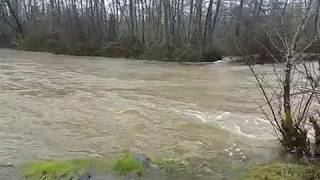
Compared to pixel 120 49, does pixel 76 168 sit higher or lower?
lower

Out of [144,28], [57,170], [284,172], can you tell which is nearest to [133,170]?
[57,170]

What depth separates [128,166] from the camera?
6.88 m

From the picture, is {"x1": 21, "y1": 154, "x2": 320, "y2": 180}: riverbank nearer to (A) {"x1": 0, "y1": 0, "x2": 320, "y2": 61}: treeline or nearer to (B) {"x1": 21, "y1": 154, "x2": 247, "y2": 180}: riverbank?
(B) {"x1": 21, "y1": 154, "x2": 247, "y2": 180}: riverbank

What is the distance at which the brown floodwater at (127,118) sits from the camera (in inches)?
371

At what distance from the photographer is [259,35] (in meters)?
36.7

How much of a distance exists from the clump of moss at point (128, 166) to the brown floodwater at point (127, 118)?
1.85 metres

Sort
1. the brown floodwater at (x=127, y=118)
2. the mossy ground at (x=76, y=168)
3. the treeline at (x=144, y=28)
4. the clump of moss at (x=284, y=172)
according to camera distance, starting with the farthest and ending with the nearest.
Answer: the treeline at (x=144, y=28) → the brown floodwater at (x=127, y=118) → the mossy ground at (x=76, y=168) → the clump of moss at (x=284, y=172)

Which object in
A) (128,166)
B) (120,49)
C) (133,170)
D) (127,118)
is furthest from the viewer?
(120,49)

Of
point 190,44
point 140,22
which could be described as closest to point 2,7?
point 140,22

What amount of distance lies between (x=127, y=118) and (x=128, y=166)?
5.88m

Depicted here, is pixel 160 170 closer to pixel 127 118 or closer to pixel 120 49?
pixel 127 118

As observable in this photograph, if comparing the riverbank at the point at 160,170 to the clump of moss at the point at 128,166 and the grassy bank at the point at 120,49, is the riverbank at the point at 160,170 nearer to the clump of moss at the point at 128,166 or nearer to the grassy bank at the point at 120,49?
the clump of moss at the point at 128,166

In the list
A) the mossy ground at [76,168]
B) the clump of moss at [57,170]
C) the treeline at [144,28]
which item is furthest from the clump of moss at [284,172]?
the treeline at [144,28]

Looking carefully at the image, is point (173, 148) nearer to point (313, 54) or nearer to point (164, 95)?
point (313, 54)
